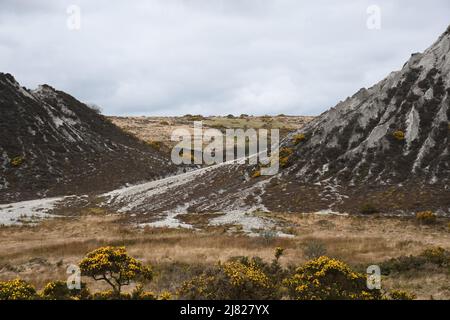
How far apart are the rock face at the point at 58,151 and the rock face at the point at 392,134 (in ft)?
105

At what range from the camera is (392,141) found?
49.2m

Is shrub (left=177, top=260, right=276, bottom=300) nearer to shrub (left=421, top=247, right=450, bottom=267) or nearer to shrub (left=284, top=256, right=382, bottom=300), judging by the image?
shrub (left=284, top=256, right=382, bottom=300)

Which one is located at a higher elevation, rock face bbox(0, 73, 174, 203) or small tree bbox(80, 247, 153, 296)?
rock face bbox(0, 73, 174, 203)

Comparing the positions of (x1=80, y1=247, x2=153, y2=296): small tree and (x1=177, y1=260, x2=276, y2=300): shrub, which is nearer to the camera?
(x1=177, y1=260, x2=276, y2=300): shrub

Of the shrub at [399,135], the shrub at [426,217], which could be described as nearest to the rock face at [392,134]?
the shrub at [399,135]

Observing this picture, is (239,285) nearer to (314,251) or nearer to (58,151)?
(314,251)

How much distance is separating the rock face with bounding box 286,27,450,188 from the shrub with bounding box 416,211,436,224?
7.24 metres

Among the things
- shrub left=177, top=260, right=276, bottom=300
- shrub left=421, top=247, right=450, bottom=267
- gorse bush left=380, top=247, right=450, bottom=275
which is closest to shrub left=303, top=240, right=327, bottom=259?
gorse bush left=380, top=247, right=450, bottom=275

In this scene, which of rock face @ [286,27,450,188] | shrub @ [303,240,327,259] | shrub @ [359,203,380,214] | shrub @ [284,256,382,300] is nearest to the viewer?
shrub @ [284,256,382,300]

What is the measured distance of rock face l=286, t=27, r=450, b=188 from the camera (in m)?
45.3

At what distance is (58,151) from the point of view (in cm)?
7619

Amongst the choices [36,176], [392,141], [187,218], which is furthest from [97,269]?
[36,176]

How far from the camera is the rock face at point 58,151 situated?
2611 inches

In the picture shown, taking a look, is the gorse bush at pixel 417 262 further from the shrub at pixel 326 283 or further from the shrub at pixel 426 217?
the shrub at pixel 426 217
